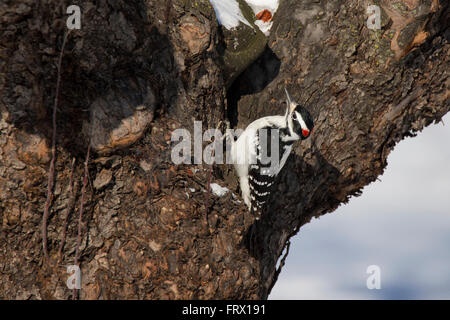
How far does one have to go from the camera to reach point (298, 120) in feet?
12.6

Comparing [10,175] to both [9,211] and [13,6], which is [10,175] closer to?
[9,211]

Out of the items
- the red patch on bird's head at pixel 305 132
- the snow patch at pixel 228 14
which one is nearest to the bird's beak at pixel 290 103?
the red patch on bird's head at pixel 305 132

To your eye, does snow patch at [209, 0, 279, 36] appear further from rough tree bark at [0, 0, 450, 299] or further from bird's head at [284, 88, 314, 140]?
bird's head at [284, 88, 314, 140]

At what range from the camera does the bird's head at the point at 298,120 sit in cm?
381

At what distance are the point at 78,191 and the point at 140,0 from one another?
1.34 meters

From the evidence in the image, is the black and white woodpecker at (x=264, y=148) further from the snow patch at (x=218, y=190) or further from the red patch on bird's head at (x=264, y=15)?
the red patch on bird's head at (x=264, y=15)

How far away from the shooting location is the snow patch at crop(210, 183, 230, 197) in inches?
131

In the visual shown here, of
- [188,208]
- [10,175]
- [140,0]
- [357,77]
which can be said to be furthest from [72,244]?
[357,77]

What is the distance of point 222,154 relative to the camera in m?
3.81

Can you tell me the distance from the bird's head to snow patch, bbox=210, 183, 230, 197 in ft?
2.87

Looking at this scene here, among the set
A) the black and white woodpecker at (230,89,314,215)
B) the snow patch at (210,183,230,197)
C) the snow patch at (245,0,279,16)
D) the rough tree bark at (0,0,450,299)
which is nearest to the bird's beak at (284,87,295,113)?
the black and white woodpecker at (230,89,314,215)

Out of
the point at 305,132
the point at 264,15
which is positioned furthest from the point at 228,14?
the point at 305,132

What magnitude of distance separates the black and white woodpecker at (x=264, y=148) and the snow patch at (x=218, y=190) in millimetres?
555

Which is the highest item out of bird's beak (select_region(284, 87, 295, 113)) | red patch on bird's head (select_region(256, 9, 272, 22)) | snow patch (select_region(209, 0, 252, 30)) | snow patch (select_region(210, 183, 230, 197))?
red patch on bird's head (select_region(256, 9, 272, 22))
